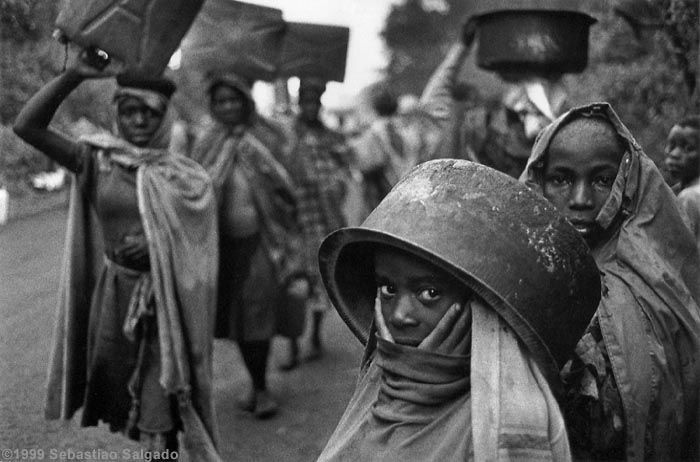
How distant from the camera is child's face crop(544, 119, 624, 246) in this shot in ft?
12.6

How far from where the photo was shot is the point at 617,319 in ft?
12.6

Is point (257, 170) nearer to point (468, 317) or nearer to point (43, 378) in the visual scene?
point (43, 378)

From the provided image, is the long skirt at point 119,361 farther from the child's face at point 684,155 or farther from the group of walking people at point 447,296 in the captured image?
the child's face at point 684,155

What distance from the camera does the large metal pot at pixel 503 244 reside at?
114 inches

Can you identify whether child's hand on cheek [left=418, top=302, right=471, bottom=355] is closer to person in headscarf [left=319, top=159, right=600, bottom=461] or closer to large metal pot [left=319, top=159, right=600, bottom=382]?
person in headscarf [left=319, top=159, right=600, bottom=461]

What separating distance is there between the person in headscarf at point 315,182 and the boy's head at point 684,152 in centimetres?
424

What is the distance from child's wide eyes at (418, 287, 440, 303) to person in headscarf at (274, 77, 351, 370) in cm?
678

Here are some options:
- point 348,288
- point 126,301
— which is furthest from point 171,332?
point 348,288

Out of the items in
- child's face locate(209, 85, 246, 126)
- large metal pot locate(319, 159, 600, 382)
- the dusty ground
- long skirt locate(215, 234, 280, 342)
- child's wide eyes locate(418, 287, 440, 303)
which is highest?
large metal pot locate(319, 159, 600, 382)

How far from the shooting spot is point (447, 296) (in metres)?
3.09

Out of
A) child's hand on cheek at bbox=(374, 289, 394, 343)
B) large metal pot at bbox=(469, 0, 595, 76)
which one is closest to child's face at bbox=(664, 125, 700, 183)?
large metal pot at bbox=(469, 0, 595, 76)

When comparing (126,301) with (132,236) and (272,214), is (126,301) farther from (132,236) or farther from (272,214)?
(272,214)

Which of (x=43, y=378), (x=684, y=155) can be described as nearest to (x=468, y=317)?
(x=684, y=155)

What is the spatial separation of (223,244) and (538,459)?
5.51m
